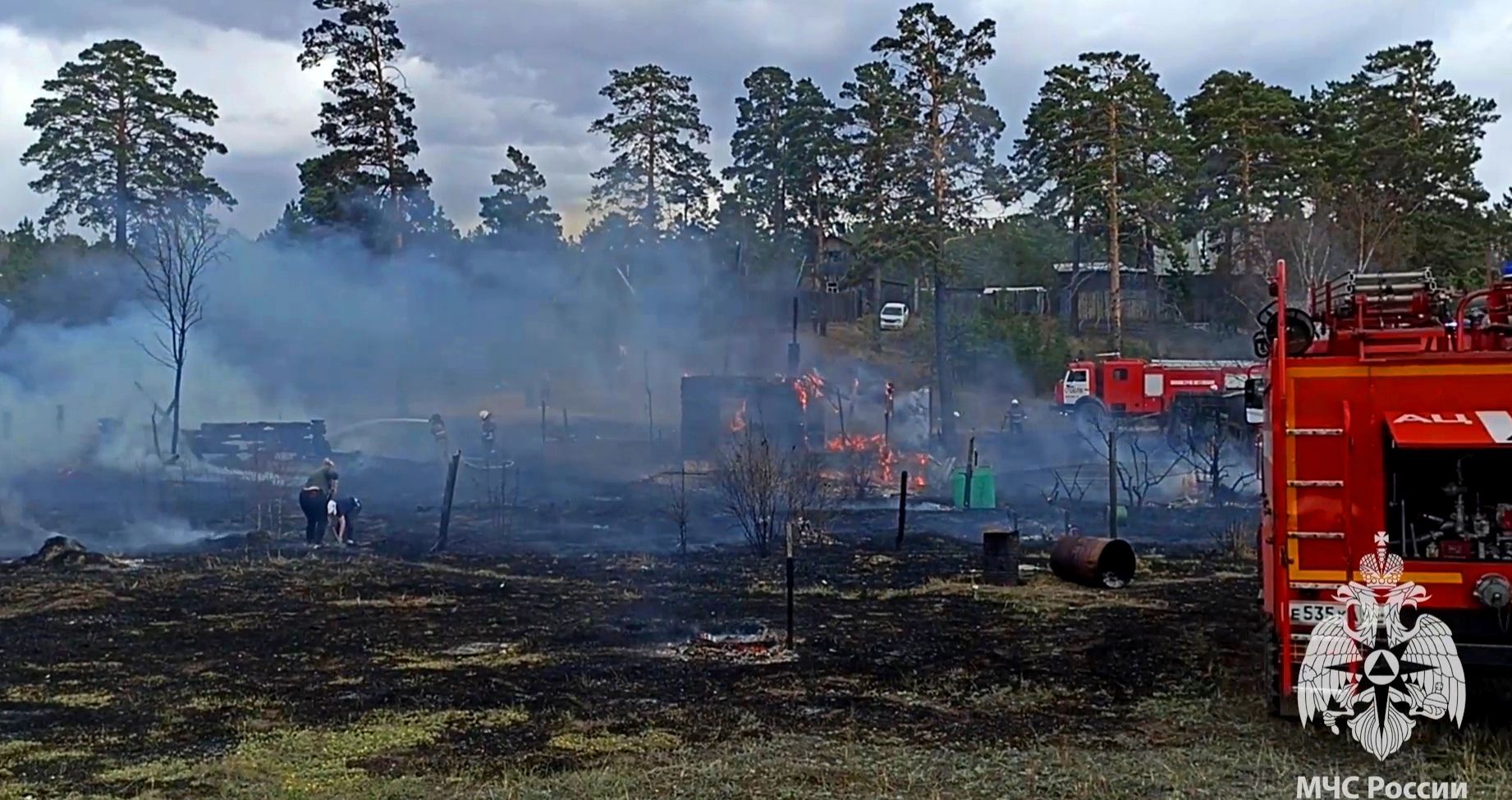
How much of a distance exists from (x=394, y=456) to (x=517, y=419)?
6816 millimetres

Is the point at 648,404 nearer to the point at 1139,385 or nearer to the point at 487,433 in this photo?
the point at 487,433

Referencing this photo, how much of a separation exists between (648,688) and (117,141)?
40543mm

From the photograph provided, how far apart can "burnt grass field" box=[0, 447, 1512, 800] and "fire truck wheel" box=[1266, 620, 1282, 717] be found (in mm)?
189

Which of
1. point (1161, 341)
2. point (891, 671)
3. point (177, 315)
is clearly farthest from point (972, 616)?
point (1161, 341)

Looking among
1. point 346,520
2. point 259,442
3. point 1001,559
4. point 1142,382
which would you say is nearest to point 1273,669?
point 1001,559

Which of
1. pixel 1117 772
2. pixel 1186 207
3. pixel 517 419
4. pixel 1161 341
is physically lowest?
pixel 1117 772

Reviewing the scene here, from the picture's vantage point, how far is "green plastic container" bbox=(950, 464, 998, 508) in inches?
977

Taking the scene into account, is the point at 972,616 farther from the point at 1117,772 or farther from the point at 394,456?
the point at 394,456

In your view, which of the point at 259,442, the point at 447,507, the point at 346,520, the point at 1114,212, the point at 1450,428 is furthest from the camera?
the point at 1114,212

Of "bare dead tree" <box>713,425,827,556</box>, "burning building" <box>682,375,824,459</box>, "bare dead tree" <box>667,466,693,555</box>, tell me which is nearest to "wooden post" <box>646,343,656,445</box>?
"burning building" <box>682,375,824,459</box>

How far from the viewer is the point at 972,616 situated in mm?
13594

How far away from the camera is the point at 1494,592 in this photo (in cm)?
745

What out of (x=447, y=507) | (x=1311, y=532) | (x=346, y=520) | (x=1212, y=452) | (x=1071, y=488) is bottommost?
(x=346, y=520)

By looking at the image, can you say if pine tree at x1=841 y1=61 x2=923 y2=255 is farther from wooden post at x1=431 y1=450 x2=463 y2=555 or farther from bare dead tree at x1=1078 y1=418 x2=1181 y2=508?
wooden post at x1=431 y1=450 x2=463 y2=555
